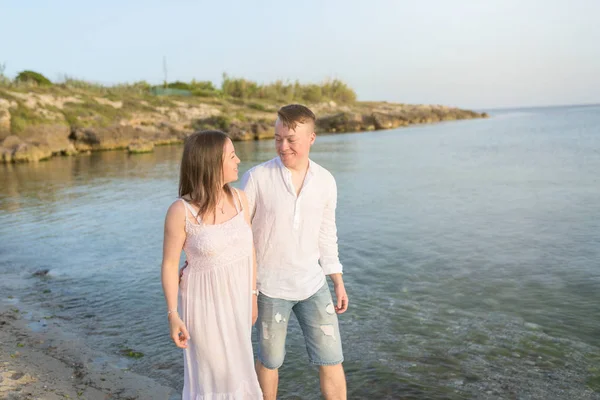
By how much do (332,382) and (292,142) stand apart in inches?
62.0

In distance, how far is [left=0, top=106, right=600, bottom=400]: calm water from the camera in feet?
16.6

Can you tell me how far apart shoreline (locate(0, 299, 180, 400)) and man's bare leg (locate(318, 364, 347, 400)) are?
5.11 feet

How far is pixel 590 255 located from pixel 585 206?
422cm

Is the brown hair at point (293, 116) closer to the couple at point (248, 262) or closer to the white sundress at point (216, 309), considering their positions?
the couple at point (248, 262)

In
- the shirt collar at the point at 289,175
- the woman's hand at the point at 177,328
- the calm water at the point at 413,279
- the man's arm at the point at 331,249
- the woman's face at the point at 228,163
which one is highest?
the woman's face at the point at 228,163

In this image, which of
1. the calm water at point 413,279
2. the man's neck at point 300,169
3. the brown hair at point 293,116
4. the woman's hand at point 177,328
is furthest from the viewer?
the calm water at point 413,279

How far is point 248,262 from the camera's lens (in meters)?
3.22

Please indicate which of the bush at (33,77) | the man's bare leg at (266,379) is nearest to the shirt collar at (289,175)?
the man's bare leg at (266,379)

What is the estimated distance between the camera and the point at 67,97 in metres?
39.0

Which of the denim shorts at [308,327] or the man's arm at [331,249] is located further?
the man's arm at [331,249]

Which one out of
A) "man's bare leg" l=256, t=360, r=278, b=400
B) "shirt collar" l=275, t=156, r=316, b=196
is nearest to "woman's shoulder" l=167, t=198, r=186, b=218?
"shirt collar" l=275, t=156, r=316, b=196

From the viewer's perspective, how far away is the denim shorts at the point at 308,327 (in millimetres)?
3529

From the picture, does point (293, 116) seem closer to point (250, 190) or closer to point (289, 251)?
point (250, 190)

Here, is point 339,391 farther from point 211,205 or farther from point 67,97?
point 67,97
